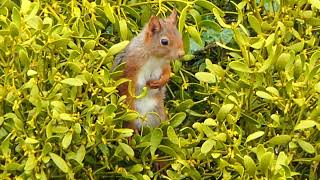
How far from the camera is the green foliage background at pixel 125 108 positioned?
7.25 ft

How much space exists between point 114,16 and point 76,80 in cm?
34

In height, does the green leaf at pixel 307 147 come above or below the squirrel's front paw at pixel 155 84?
below

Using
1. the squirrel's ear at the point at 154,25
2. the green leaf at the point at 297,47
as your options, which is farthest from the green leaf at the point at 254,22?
the squirrel's ear at the point at 154,25

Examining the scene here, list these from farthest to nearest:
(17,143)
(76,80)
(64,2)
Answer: (64,2)
(17,143)
(76,80)

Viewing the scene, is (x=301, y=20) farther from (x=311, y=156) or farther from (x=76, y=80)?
(x=76, y=80)

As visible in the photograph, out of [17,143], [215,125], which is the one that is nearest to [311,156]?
[215,125]

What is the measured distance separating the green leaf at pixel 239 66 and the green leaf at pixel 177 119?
0.27 metres

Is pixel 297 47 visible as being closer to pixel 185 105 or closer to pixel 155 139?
pixel 185 105

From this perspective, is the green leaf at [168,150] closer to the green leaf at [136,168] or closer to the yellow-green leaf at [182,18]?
the green leaf at [136,168]

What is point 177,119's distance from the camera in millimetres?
2457

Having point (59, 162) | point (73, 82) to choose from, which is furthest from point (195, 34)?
point (59, 162)

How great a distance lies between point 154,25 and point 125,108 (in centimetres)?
37

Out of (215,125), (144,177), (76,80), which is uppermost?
(76,80)

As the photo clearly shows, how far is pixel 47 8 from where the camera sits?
246 centimetres
